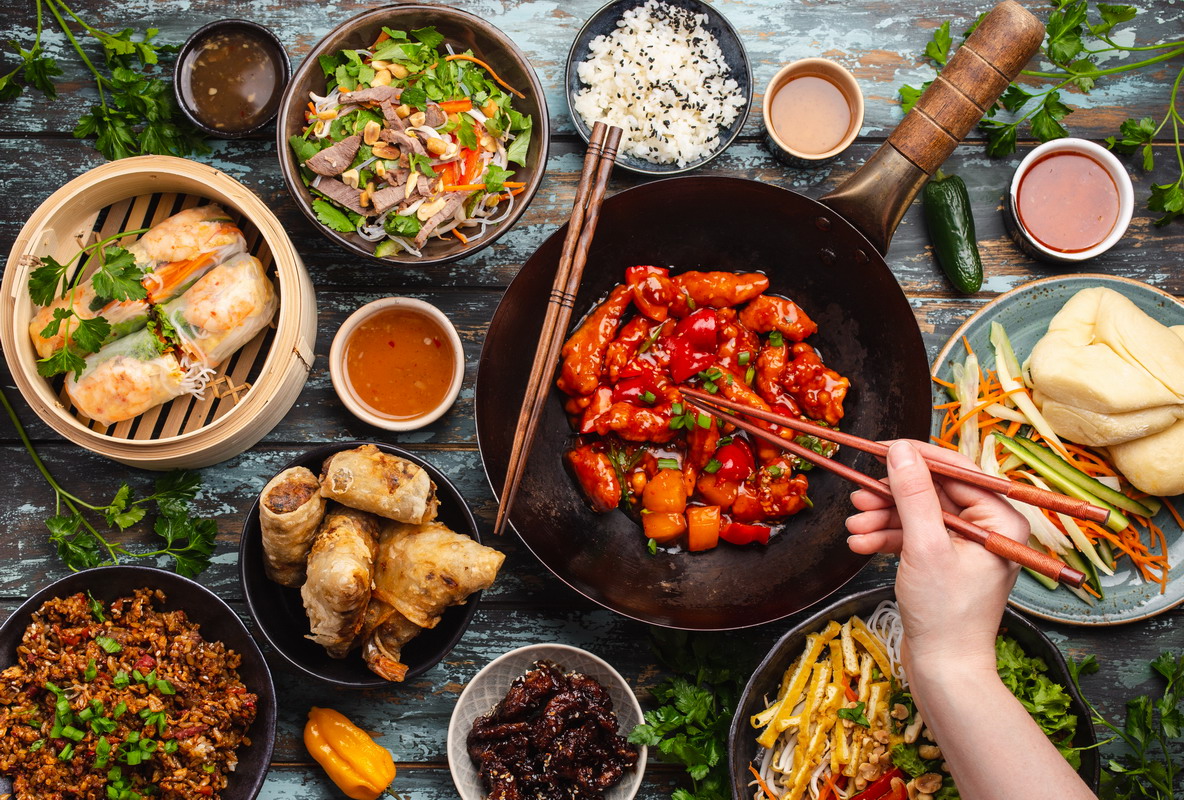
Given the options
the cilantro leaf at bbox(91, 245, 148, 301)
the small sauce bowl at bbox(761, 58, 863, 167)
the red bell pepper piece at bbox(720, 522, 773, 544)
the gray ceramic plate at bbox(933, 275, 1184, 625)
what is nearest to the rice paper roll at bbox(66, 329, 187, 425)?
the cilantro leaf at bbox(91, 245, 148, 301)

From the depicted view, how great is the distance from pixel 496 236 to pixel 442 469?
0.92 metres

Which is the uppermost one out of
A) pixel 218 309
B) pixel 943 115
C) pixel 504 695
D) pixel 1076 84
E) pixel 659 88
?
pixel 1076 84

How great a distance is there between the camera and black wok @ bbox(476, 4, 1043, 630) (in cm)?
263

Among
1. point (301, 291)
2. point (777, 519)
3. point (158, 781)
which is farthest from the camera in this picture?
point (777, 519)

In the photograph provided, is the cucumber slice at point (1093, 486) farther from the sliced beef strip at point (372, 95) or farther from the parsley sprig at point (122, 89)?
the parsley sprig at point (122, 89)

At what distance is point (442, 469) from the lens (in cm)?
297

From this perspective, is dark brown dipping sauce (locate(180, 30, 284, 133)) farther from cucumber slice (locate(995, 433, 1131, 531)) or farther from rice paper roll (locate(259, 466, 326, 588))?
cucumber slice (locate(995, 433, 1131, 531))

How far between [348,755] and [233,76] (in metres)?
2.47

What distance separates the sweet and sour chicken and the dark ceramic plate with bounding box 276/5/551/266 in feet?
1.65

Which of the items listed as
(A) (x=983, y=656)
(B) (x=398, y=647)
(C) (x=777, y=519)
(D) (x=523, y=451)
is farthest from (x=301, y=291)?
(A) (x=983, y=656)

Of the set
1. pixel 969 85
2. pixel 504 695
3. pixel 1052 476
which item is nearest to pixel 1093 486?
pixel 1052 476

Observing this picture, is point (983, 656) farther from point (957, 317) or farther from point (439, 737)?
point (439, 737)

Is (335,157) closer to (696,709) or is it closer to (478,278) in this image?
(478,278)

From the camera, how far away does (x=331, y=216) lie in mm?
2668
